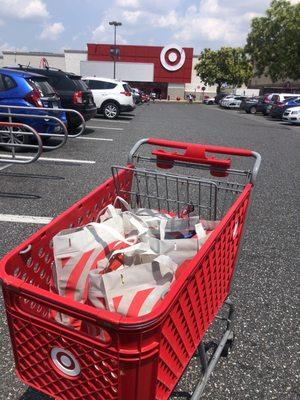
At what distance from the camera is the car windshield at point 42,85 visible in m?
7.66

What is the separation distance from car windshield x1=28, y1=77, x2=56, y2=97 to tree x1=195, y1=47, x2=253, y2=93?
190 ft

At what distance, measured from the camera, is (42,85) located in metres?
8.03

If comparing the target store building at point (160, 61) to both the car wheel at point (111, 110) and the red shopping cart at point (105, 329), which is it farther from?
the red shopping cart at point (105, 329)

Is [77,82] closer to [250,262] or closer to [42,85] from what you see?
[42,85]

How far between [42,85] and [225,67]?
5887cm

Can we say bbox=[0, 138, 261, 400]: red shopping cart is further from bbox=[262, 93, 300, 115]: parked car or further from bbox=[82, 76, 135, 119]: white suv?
bbox=[262, 93, 300, 115]: parked car

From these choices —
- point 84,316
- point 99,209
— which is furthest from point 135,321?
point 99,209

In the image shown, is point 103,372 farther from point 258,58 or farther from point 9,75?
point 258,58

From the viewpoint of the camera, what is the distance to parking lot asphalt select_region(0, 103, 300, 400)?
2160 mm

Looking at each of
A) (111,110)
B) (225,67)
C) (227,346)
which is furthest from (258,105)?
(225,67)

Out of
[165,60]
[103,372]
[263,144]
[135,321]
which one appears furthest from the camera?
[165,60]

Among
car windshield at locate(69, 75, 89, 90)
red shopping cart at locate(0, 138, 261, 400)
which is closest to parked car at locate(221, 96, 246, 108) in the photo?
car windshield at locate(69, 75, 89, 90)

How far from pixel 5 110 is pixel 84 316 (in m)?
7.18

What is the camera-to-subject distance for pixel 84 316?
3.70 feet
